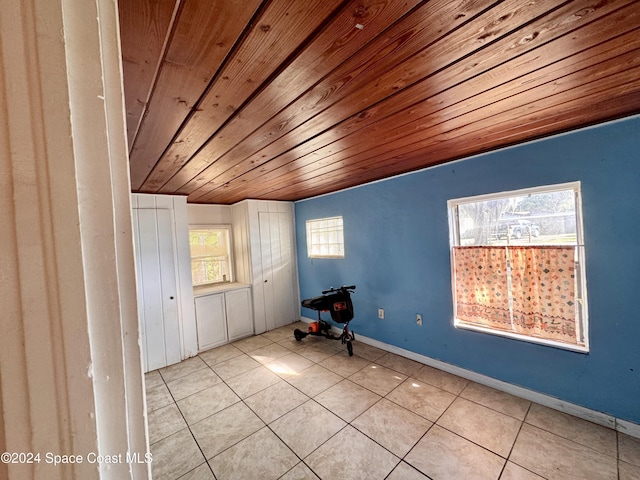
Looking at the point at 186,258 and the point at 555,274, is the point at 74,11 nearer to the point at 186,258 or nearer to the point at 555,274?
the point at 555,274

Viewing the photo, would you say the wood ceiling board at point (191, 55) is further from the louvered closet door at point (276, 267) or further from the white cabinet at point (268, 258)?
the louvered closet door at point (276, 267)

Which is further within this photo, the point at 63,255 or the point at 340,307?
the point at 340,307

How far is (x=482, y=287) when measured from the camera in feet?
8.36

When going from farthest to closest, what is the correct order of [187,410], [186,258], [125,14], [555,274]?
[186,258], [187,410], [555,274], [125,14]

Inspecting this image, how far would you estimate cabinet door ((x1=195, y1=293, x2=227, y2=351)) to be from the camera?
12.3 ft

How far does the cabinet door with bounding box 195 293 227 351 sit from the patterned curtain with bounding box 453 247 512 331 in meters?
3.29

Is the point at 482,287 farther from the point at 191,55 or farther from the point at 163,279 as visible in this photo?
the point at 163,279

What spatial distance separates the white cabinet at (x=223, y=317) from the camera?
3.77 m

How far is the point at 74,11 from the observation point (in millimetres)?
341

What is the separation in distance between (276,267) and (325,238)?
1.05m

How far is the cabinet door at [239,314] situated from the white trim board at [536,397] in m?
2.34

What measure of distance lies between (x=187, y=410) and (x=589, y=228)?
3824 mm

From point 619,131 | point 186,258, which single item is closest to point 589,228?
point 619,131

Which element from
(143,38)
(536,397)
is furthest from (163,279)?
(536,397)
